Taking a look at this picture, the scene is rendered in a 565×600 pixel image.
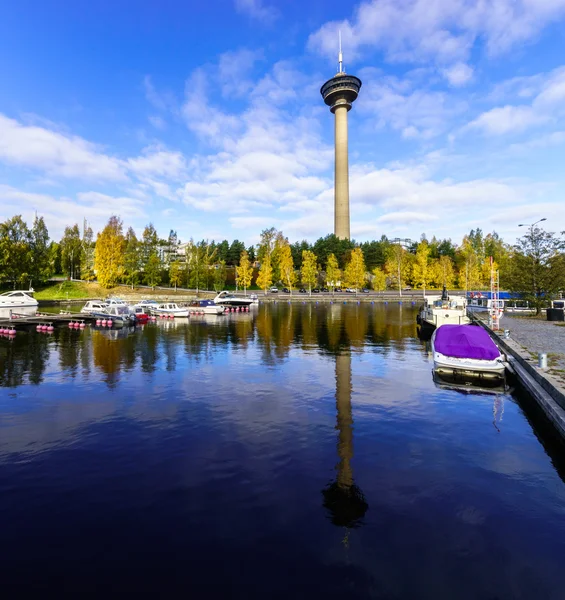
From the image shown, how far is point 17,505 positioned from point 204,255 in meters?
108

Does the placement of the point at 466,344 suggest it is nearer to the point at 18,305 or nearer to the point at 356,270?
the point at 18,305

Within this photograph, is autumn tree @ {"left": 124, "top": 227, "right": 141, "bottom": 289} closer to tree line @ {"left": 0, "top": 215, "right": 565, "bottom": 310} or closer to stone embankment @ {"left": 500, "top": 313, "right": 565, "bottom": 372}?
tree line @ {"left": 0, "top": 215, "right": 565, "bottom": 310}

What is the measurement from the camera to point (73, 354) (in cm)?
3097

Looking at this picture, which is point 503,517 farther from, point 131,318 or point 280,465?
point 131,318

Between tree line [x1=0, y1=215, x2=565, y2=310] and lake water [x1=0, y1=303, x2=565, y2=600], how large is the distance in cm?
9096

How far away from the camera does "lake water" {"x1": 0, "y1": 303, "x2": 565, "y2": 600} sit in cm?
760

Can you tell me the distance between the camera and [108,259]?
342 ft

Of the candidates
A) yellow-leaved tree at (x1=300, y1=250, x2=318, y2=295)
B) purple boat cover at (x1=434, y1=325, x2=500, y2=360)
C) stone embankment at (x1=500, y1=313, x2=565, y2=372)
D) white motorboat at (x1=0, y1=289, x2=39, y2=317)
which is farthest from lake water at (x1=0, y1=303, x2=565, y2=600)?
yellow-leaved tree at (x1=300, y1=250, x2=318, y2=295)

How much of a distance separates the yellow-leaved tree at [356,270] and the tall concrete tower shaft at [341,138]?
81.8 feet

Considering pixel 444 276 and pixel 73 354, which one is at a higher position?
pixel 444 276

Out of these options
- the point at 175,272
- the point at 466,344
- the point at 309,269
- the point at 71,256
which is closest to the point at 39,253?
the point at 71,256

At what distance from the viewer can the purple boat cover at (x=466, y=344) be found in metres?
22.5

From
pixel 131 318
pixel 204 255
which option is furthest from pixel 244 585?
pixel 204 255

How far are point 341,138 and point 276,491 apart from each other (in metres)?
151
